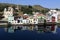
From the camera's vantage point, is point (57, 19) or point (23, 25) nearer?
point (23, 25)

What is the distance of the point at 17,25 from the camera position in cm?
1700

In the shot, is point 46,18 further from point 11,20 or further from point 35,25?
point 11,20

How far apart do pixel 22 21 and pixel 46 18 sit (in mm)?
2432

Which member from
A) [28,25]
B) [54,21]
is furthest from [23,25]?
[54,21]

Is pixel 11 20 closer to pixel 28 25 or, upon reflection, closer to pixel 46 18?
pixel 28 25

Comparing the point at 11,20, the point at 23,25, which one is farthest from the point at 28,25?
the point at 11,20

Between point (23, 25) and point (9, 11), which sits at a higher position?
point (9, 11)

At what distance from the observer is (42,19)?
57.4 feet

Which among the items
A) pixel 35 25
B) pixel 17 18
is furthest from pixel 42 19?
pixel 17 18

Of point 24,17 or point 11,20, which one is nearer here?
point 11,20

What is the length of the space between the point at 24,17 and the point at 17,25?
1.61 m

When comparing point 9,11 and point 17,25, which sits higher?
point 9,11

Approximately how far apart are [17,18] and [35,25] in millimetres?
1859

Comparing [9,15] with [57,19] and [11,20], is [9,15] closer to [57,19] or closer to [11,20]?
Result: [11,20]
